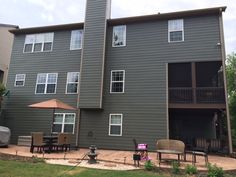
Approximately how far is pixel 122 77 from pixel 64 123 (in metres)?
4.74

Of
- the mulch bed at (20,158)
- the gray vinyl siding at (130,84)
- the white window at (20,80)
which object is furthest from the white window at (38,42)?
the mulch bed at (20,158)

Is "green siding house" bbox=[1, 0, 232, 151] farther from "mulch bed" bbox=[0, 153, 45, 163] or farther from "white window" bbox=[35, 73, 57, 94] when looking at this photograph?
"mulch bed" bbox=[0, 153, 45, 163]

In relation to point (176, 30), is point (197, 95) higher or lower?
lower

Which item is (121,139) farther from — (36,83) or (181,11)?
(181,11)

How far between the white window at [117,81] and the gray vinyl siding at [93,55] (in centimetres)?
82

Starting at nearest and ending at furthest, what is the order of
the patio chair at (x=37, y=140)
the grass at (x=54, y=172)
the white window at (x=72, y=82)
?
the grass at (x=54, y=172) → the patio chair at (x=37, y=140) → the white window at (x=72, y=82)

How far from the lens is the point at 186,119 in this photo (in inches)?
662

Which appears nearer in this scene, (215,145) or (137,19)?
(215,145)

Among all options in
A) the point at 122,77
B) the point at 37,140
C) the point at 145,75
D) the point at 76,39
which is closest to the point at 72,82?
the point at 76,39

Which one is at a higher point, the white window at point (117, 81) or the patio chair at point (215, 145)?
the white window at point (117, 81)

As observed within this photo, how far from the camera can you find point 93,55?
1437 cm

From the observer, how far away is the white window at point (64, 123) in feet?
47.4

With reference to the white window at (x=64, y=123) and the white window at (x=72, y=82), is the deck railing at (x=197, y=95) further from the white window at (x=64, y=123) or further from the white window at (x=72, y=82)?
the white window at (x=64, y=123)

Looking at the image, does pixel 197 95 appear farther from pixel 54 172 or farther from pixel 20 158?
pixel 20 158
